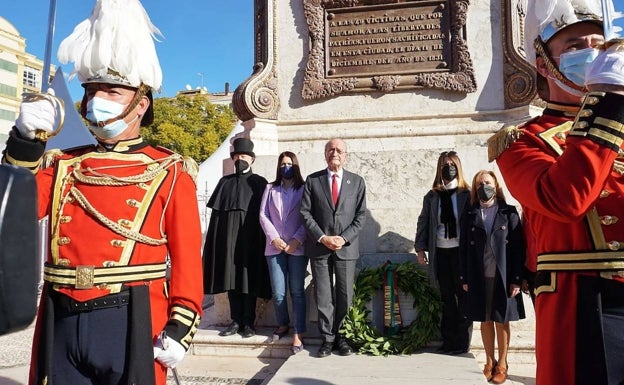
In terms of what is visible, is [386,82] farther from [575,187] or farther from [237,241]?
[575,187]

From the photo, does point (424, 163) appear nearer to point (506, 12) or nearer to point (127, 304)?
point (506, 12)

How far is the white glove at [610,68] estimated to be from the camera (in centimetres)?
151

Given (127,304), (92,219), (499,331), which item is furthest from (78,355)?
(499,331)

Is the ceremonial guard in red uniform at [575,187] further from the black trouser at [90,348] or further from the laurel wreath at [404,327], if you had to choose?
the laurel wreath at [404,327]

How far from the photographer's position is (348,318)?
14.8 ft

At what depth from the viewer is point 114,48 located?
236 centimetres

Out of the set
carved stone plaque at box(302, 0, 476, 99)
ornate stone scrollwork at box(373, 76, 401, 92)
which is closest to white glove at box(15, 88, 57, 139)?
carved stone plaque at box(302, 0, 476, 99)

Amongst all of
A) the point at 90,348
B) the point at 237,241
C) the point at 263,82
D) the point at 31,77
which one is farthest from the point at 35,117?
the point at 31,77

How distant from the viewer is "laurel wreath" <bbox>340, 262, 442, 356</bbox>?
172 inches

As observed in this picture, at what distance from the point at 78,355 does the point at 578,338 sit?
73.2 inches

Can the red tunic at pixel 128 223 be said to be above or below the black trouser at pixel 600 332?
above

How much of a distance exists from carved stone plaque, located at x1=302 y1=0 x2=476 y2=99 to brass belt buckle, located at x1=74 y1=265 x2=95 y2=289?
13.3 ft

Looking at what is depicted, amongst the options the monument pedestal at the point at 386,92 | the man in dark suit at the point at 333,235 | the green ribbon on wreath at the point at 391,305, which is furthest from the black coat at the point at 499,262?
the man in dark suit at the point at 333,235

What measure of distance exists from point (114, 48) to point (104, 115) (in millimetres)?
329
